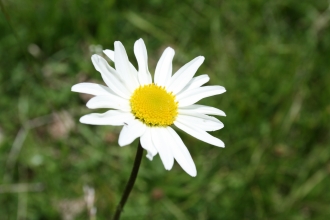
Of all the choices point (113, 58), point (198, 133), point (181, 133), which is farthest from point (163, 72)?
point (181, 133)

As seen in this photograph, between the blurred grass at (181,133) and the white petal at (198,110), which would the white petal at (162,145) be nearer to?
the white petal at (198,110)

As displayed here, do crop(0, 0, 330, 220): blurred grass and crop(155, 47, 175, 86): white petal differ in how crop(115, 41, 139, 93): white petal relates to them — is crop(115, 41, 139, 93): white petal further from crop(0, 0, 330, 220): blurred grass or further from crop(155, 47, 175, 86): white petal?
crop(0, 0, 330, 220): blurred grass

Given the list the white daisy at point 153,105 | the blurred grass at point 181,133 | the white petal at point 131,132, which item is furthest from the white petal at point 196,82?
the blurred grass at point 181,133

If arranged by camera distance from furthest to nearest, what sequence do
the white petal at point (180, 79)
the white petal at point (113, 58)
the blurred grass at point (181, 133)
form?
the blurred grass at point (181, 133), the white petal at point (180, 79), the white petal at point (113, 58)

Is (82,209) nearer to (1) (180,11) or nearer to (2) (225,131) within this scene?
(2) (225,131)

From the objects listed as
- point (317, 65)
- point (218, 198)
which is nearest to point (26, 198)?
point (218, 198)

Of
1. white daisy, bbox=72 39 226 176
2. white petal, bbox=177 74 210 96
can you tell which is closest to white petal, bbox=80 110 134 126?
white daisy, bbox=72 39 226 176
